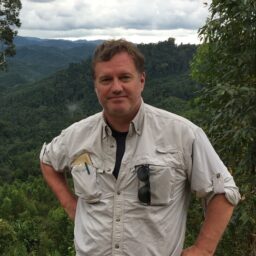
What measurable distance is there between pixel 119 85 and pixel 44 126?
74424mm

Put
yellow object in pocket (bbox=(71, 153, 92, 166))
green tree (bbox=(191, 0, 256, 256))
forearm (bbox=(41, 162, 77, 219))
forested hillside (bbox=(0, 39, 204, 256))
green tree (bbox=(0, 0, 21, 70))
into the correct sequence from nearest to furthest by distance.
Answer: yellow object in pocket (bbox=(71, 153, 92, 166)) < forearm (bbox=(41, 162, 77, 219)) < green tree (bbox=(191, 0, 256, 256)) < green tree (bbox=(0, 0, 21, 70)) < forested hillside (bbox=(0, 39, 204, 256))

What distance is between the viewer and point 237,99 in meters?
2.93

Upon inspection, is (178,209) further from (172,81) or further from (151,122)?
(172,81)

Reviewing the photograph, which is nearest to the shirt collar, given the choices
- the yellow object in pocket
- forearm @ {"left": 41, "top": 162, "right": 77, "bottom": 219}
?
the yellow object in pocket

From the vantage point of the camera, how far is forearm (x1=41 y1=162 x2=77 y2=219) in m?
2.25

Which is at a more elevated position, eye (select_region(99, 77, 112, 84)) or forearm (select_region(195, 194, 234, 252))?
eye (select_region(99, 77, 112, 84))

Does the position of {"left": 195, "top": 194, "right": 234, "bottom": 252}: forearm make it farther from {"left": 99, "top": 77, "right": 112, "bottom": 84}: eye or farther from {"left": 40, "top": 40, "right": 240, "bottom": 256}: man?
{"left": 99, "top": 77, "right": 112, "bottom": 84}: eye

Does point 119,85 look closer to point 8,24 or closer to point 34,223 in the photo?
point 8,24

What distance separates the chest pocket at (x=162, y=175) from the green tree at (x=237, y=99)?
3.54ft

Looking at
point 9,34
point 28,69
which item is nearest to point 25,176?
point 9,34

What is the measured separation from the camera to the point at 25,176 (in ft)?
166

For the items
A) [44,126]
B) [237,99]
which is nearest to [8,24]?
[237,99]

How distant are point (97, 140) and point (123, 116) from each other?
16cm

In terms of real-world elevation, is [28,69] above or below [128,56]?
below
